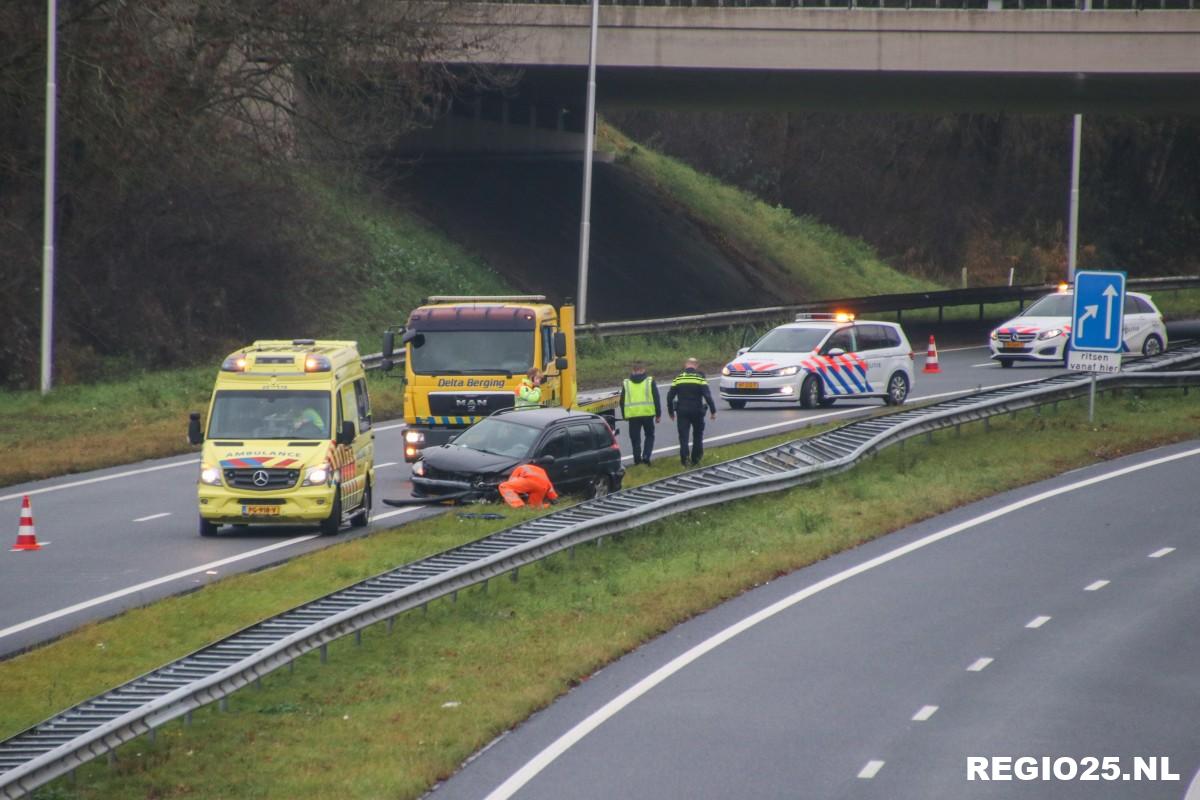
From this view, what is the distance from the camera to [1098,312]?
93.9 feet

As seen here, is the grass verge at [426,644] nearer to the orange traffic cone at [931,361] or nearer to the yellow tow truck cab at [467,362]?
the yellow tow truck cab at [467,362]

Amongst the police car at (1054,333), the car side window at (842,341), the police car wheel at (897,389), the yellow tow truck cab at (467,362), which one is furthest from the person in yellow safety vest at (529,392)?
the police car at (1054,333)

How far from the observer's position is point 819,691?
45.8ft

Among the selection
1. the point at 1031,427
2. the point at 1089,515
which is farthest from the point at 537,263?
the point at 1089,515

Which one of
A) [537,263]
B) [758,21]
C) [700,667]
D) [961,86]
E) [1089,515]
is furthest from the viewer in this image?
[537,263]

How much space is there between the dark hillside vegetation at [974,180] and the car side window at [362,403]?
5989 cm

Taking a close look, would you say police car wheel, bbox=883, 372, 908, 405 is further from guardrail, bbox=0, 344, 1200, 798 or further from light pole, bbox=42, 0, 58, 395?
light pole, bbox=42, 0, 58, 395

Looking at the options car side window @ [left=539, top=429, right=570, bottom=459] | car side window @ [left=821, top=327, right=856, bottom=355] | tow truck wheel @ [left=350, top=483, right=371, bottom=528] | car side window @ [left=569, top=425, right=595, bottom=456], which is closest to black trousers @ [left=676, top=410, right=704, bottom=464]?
car side window @ [left=569, top=425, right=595, bottom=456]

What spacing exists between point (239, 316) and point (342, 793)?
3405cm

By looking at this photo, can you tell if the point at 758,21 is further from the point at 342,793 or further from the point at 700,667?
the point at 342,793

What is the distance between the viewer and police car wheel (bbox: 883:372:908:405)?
117 ft

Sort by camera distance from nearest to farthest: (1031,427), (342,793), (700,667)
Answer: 1. (342,793)
2. (700,667)
3. (1031,427)

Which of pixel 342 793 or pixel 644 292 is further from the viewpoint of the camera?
pixel 644 292

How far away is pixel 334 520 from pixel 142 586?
148 inches
